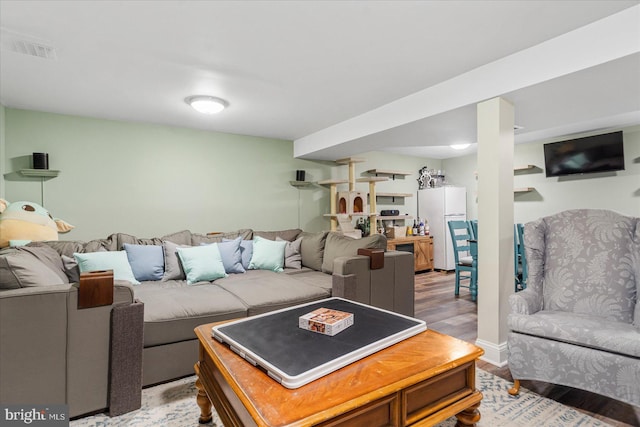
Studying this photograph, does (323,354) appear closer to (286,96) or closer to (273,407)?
(273,407)

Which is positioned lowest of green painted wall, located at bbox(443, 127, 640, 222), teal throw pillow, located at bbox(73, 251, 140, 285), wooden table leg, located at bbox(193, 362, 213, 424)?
wooden table leg, located at bbox(193, 362, 213, 424)

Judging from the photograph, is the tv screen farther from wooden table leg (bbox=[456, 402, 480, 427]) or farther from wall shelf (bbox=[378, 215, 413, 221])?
wooden table leg (bbox=[456, 402, 480, 427])

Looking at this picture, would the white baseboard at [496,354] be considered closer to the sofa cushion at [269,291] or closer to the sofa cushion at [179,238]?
the sofa cushion at [269,291]

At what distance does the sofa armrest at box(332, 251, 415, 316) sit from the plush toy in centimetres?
274

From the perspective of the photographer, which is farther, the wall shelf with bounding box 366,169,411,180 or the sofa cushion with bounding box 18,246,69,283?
the wall shelf with bounding box 366,169,411,180

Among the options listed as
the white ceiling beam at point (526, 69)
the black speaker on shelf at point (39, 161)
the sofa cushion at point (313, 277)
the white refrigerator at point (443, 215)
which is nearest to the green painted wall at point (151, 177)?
the black speaker on shelf at point (39, 161)

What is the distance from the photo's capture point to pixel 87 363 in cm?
183

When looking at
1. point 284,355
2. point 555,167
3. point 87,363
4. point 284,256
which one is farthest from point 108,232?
point 555,167

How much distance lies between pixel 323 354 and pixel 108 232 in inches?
141

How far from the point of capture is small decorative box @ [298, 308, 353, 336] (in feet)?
4.71

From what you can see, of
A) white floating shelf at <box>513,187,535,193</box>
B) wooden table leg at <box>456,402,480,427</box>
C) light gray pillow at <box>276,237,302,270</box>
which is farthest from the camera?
white floating shelf at <box>513,187,535,193</box>

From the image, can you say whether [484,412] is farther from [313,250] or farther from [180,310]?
[313,250]

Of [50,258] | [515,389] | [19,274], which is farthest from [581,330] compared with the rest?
[50,258]

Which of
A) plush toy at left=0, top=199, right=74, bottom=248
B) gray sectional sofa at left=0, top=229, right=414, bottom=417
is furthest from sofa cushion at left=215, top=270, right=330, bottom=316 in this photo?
plush toy at left=0, top=199, right=74, bottom=248
